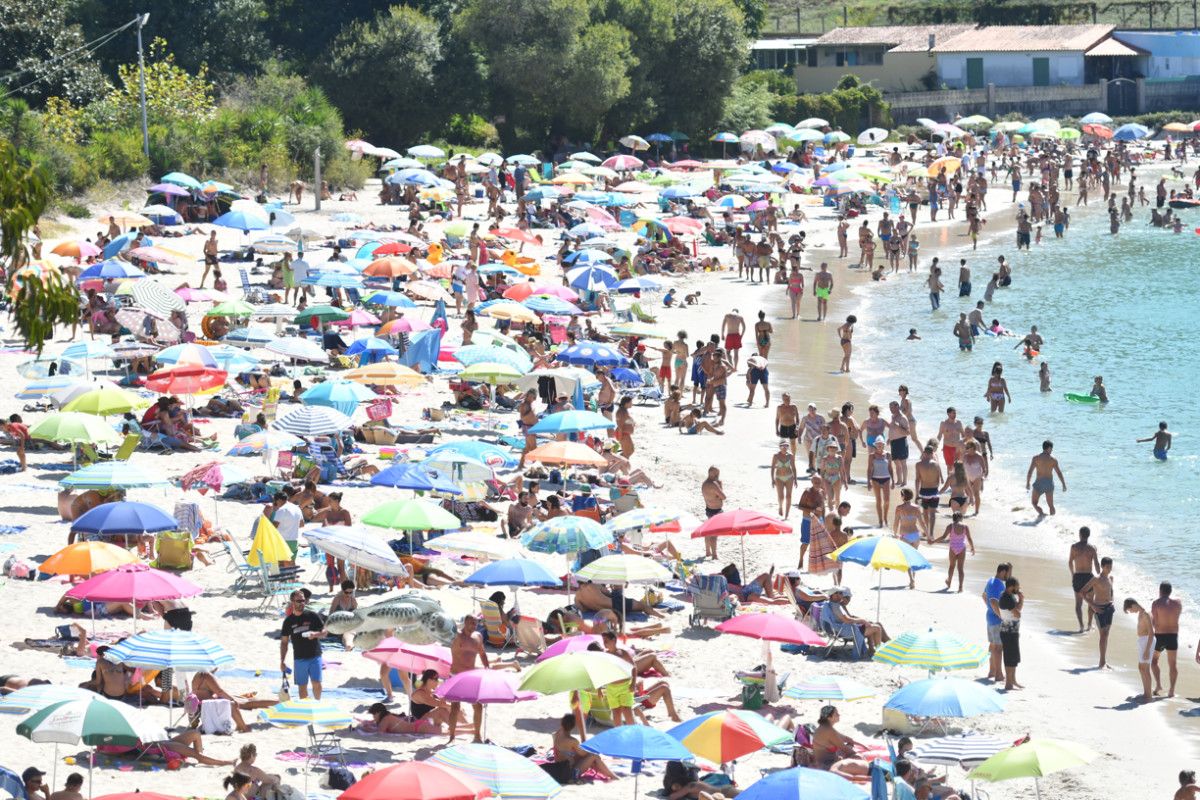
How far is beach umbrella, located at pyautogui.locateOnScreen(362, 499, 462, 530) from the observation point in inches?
604

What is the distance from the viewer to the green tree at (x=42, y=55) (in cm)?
4212

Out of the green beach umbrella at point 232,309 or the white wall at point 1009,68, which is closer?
the green beach umbrella at point 232,309

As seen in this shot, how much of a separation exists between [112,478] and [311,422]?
316cm

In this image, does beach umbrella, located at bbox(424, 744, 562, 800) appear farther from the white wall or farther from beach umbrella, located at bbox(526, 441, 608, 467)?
the white wall

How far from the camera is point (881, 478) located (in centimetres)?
1947

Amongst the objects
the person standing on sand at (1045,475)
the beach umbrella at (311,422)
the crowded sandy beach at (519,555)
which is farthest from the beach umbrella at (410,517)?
the person standing on sand at (1045,475)

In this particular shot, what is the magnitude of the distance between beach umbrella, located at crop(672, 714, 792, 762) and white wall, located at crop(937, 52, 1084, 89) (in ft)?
216

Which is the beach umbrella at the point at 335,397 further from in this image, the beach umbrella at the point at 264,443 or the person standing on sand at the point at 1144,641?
the person standing on sand at the point at 1144,641

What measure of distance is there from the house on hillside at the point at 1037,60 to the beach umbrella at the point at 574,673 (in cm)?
6506

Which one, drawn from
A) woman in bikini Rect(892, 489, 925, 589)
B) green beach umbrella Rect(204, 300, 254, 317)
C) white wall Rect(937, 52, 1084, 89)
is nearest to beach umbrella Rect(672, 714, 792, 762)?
woman in bikini Rect(892, 489, 925, 589)

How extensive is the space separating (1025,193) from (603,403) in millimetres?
37944

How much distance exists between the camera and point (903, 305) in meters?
37.1

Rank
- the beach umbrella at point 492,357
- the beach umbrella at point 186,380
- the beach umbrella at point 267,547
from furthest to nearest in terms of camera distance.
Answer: the beach umbrella at point 492,357, the beach umbrella at point 186,380, the beach umbrella at point 267,547

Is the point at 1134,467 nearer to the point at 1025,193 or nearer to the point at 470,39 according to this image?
the point at 470,39
